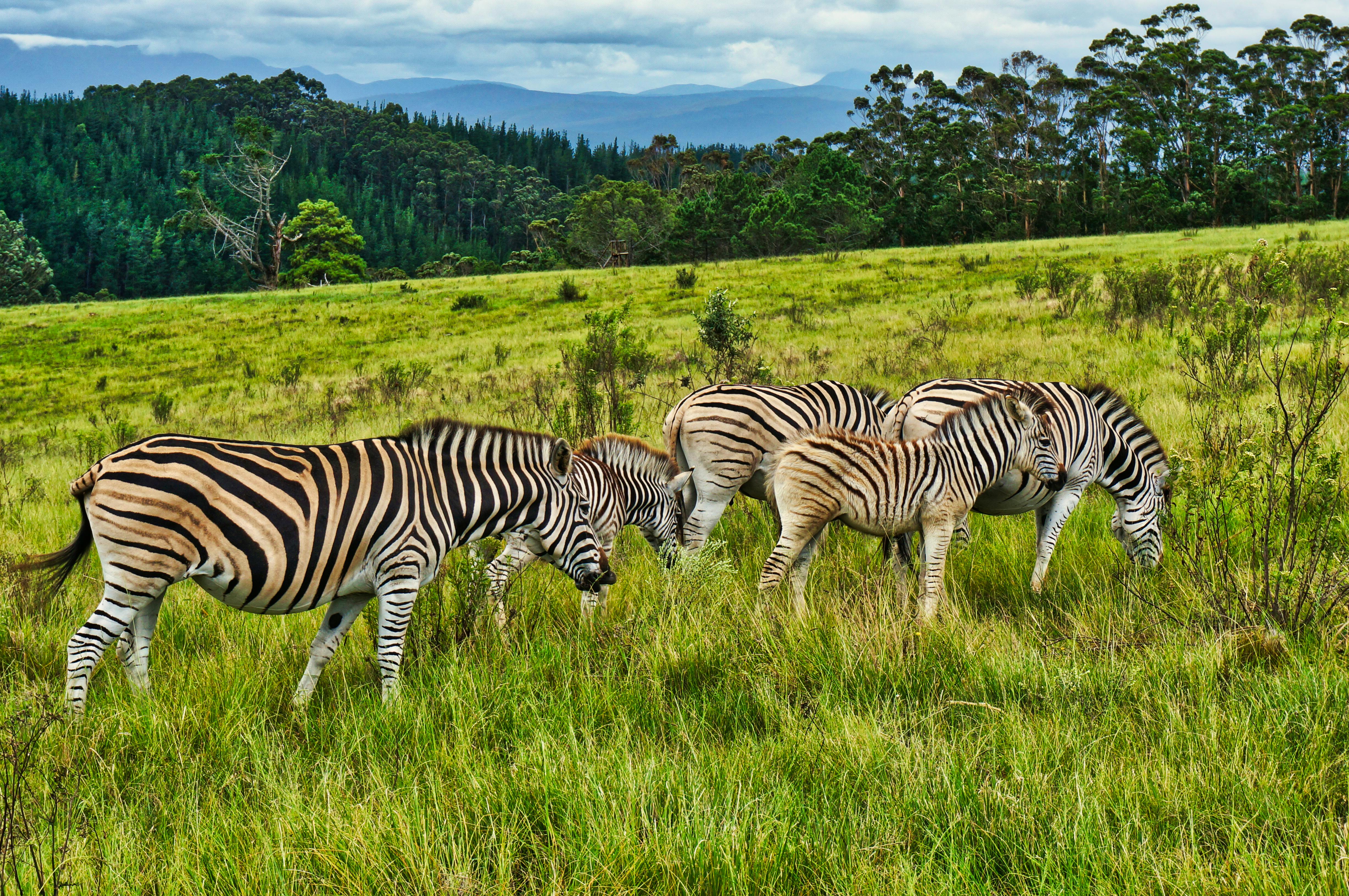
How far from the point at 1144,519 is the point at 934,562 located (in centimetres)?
197

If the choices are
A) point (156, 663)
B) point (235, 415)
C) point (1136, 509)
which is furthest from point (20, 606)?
point (235, 415)

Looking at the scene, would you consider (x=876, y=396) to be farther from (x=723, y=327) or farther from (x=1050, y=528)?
(x=723, y=327)

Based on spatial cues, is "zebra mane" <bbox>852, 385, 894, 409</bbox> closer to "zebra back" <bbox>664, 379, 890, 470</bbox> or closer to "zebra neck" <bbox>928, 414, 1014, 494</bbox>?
"zebra back" <bbox>664, 379, 890, 470</bbox>

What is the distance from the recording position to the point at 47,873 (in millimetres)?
2748

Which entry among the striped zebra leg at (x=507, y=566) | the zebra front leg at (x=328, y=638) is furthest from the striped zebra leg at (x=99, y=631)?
the striped zebra leg at (x=507, y=566)

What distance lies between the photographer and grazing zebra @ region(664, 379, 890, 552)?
6898 millimetres

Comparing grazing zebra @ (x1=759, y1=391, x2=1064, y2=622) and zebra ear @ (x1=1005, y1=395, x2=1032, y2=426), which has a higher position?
zebra ear @ (x1=1005, y1=395, x2=1032, y2=426)

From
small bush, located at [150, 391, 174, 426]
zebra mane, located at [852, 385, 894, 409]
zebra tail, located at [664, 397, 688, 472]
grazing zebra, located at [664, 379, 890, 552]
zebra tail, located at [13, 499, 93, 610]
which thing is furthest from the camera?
small bush, located at [150, 391, 174, 426]

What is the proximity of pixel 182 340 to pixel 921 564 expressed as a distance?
32266 millimetres

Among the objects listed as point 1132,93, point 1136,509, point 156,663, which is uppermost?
point 1132,93

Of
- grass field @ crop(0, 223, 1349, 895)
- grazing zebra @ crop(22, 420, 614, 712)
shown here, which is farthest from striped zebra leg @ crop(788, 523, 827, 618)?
grazing zebra @ crop(22, 420, 614, 712)

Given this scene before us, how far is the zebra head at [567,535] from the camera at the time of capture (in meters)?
5.12


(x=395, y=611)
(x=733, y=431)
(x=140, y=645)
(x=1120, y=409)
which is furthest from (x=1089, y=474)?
(x=140, y=645)

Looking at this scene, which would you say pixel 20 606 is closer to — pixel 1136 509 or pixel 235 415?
pixel 1136 509
